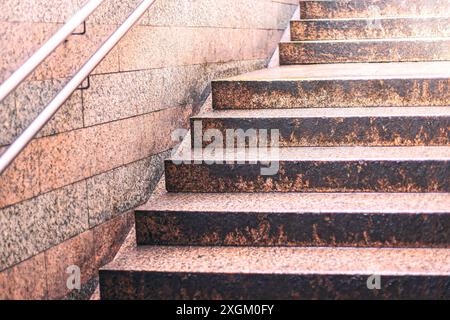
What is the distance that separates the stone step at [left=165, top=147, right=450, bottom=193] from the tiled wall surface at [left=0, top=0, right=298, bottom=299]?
0.99ft

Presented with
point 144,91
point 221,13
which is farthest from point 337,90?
point 144,91

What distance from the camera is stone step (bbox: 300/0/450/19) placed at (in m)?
6.17

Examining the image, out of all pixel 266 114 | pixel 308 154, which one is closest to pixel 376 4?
pixel 266 114

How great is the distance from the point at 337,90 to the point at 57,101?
2211 mm

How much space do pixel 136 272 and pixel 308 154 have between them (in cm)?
123

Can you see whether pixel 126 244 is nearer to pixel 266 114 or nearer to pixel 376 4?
pixel 266 114

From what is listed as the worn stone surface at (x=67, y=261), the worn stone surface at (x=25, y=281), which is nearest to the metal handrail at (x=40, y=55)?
the worn stone surface at (x=25, y=281)

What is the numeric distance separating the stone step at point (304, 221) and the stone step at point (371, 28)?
2.69m

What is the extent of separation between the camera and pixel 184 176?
3850 mm

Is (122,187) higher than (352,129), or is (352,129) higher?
(352,129)

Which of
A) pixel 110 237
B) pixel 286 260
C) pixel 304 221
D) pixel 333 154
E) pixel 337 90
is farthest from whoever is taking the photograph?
pixel 337 90

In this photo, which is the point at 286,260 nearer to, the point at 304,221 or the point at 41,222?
the point at 304,221

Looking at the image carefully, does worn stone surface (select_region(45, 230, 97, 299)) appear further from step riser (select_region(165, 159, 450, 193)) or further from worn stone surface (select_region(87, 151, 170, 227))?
step riser (select_region(165, 159, 450, 193))

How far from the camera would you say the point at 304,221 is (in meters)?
3.36
